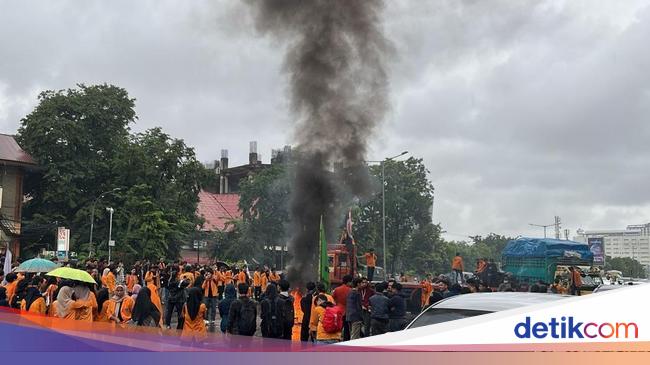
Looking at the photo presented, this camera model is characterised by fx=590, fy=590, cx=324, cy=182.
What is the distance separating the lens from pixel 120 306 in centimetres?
959

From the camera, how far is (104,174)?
42.8m

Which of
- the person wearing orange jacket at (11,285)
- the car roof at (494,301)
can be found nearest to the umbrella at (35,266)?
the person wearing orange jacket at (11,285)

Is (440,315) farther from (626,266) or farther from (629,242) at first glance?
(629,242)

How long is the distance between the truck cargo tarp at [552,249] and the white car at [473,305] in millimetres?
22461

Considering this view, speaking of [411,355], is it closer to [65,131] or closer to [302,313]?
[302,313]

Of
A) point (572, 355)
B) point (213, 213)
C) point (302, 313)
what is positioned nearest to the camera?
point (572, 355)

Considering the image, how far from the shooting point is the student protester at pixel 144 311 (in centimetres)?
948

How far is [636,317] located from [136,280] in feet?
55.1

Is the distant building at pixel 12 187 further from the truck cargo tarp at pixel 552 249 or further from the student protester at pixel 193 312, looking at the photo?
the student protester at pixel 193 312

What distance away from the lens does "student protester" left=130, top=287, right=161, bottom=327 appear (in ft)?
31.1

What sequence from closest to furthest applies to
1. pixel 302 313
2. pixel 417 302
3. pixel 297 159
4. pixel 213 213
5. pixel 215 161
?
1. pixel 302 313
2. pixel 417 302
3. pixel 297 159
4. pixel 213 213
5. pixel 215 161

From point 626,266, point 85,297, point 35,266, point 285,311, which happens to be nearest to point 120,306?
point 85,297

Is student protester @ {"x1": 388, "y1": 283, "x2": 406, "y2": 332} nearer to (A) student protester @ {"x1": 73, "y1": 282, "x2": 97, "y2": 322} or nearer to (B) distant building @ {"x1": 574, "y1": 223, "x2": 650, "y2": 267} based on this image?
(A) student protester @ {"x1": 73, "y1": 282, "x2": 97, "y2": 322}

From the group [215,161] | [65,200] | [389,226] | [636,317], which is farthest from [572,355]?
[215,161]
